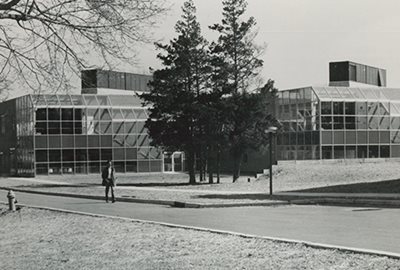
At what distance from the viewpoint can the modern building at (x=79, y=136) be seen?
185 ft

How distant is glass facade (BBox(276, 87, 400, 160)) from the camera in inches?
2030

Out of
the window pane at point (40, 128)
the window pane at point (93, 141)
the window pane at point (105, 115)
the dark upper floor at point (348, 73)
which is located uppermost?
the dark upper floor at point (348, 73)

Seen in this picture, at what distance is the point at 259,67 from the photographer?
1706 inches

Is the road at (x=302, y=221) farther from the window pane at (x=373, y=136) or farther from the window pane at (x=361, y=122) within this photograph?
the window pane at (x=373, y=136)

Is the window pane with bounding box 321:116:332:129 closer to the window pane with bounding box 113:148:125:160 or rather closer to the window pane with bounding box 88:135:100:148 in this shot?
the window pane with bounding box 113:148:125:160

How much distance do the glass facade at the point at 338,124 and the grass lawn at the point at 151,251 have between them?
126 feet

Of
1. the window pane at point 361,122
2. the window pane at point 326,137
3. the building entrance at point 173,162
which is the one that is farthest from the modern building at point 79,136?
the window pane at point 361,122

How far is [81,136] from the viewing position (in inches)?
2276

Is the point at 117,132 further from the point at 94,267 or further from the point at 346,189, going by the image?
the point at 94,267

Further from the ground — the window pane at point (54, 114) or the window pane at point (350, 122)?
the window pane at point (54, 114)

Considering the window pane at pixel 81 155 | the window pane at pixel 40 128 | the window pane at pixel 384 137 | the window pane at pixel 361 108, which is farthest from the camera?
the window pane at pixel 81 155

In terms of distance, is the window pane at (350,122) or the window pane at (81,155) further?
the window pane at (81,155)

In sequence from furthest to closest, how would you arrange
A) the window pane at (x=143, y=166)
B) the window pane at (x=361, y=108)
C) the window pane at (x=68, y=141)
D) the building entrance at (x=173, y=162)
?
the building entrance at (x=173, y=162) → the window pane at (x=143, y=166) → the window pane at (x=68, y=141) → the window pane at (x=361, y=108)

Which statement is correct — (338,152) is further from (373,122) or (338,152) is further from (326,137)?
(373,122)
